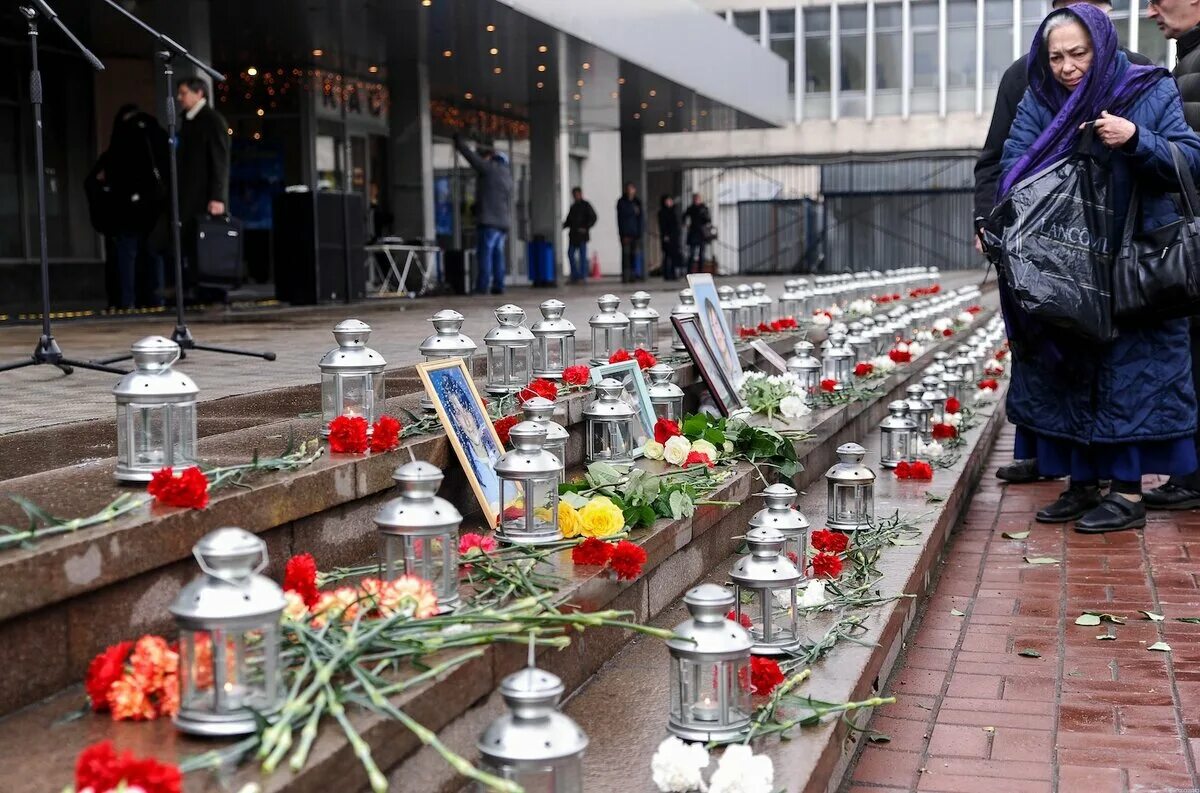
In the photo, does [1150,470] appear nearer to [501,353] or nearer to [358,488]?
[501,353]

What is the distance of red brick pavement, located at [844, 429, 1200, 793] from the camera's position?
3.17 metres

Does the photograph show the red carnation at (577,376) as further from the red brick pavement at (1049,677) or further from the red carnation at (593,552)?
the red carnation at (593,552)

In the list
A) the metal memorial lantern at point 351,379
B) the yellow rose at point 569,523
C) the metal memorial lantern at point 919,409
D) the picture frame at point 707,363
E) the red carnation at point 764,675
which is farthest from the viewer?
the metal memorial lantern at point 919,409

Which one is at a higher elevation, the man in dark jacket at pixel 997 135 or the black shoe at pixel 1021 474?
the man in dark jacket at pixel 997 135

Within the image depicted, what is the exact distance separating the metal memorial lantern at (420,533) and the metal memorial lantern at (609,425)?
1.70m

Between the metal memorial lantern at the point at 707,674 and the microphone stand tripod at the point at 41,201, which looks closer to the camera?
the metal memorial lantern at the point at 707,674

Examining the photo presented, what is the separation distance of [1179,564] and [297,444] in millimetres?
3404

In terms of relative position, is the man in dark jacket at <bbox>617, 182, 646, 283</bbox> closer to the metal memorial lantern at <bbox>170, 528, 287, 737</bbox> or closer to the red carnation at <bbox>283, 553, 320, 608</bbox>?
the red carnation at <bbox>283, 553, 320, 608</bbox>

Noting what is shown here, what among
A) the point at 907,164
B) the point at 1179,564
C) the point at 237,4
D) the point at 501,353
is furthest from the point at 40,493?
the point at 907,164

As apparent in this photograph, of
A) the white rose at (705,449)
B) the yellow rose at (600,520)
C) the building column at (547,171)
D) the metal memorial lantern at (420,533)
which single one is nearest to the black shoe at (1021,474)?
the white rose at (705,449)

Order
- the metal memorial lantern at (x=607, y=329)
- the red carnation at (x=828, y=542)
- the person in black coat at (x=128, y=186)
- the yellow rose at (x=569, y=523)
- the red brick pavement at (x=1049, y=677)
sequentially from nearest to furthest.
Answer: the red brick pavement at (x=1049, y=677) → the yellow rose at (x=569, y=523) → the red carnation at (x=828, y=542) → the metal memorial lantern at (x=607, y=329) → the person in black coat at (x=128, y=186)

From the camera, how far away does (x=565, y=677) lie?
3.05 meters

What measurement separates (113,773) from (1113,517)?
478 cm

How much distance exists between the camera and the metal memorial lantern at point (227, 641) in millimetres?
2141
